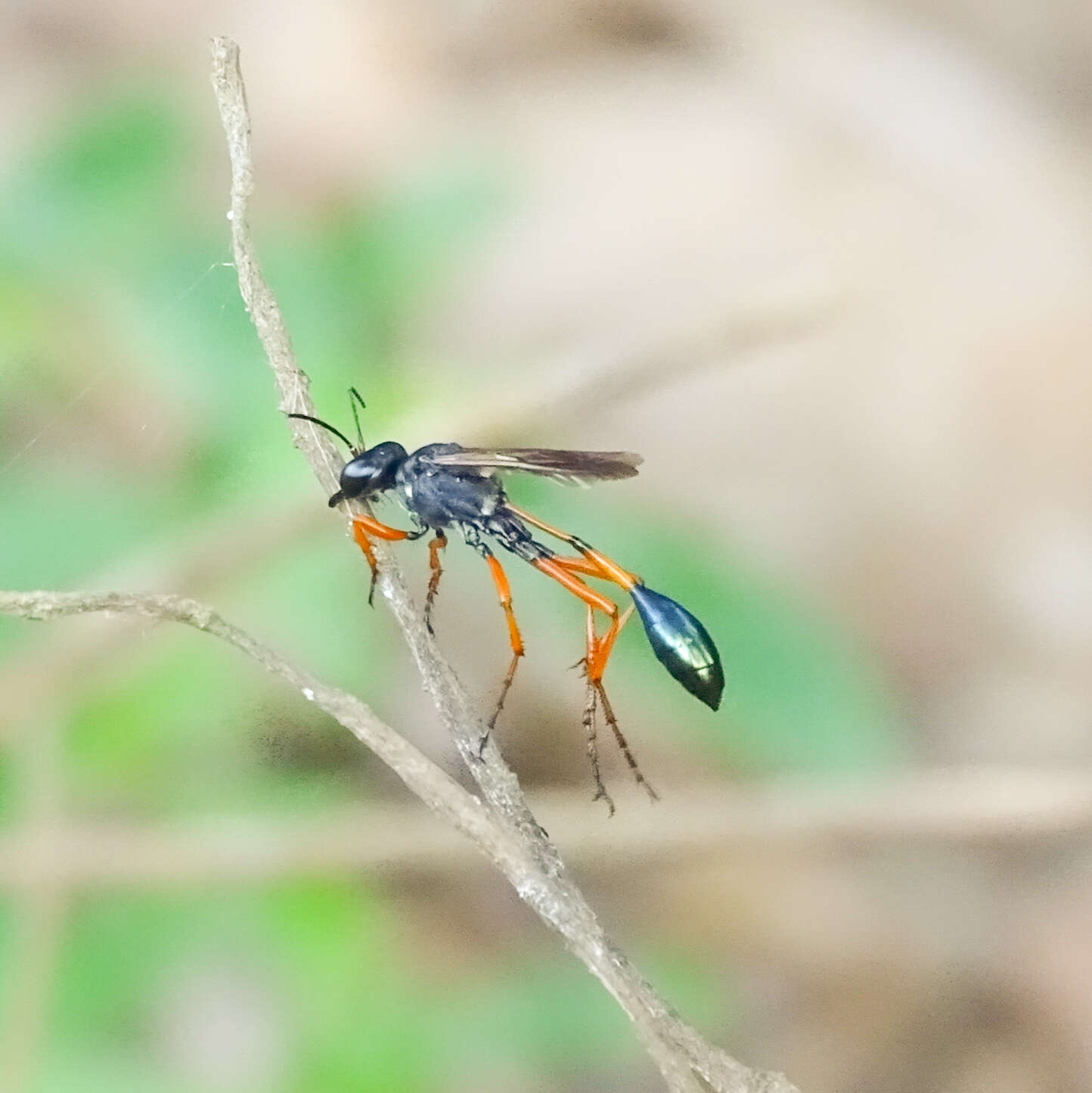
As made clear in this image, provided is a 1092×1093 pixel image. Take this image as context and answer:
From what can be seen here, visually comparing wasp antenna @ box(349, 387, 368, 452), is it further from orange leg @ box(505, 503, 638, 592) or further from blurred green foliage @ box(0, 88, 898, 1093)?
orange leg @ box(505, 503, 638, 592)

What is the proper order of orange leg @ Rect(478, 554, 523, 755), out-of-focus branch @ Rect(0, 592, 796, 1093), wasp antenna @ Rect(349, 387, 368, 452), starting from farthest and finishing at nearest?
A: wasp antenna @ Rect(349, 387, 368, 452) → orange leg @ Rect(478, 554, 523, 755) → out-of-focus branch @ Rect(0, 592, 796, 1093)

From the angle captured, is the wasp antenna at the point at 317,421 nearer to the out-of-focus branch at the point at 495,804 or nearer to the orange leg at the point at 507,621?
the out-of-focus branch at the point at 495,804

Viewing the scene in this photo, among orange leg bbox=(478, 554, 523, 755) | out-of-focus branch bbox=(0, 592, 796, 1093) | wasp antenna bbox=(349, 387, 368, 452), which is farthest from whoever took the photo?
wasp antenna bbox=(349, 387, 368, 452)

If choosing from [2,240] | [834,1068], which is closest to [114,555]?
[2,240]

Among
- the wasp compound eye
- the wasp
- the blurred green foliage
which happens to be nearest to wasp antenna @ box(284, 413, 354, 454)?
the wasp

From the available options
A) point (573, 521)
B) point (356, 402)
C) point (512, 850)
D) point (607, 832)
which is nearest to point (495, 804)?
point (512, 850)

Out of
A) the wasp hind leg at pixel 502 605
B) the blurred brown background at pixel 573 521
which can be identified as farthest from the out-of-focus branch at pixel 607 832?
the wasp hind leg at pixel 502 605
